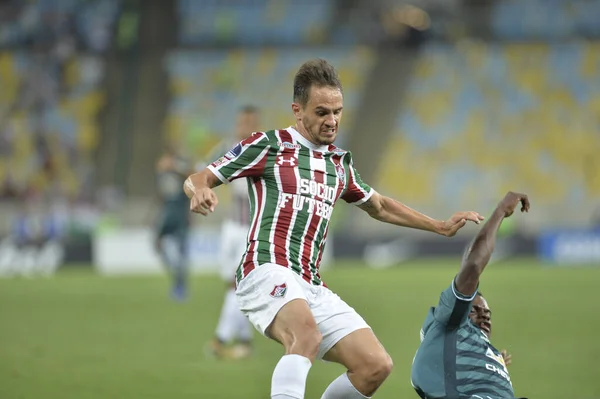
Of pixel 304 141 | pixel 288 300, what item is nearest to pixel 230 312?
pixel 304 141

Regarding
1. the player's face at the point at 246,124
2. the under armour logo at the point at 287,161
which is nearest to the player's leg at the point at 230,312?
the player's face at the point at 246,124

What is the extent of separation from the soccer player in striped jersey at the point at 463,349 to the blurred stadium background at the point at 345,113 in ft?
61.0

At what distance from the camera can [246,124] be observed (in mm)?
11039

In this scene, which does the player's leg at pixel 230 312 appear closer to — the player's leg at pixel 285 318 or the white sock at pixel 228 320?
the white sock at pixel 228 320

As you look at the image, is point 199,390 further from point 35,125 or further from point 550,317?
point 35,125

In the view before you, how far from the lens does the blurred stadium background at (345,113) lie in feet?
91.1

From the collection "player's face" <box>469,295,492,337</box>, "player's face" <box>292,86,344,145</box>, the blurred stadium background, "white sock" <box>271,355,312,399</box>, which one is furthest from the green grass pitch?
the blurred stadium background

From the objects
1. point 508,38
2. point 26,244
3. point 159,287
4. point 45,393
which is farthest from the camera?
point 508,38

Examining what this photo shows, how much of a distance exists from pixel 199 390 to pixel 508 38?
28.0 meters

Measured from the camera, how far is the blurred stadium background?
91.1ft

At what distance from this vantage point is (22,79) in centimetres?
3391

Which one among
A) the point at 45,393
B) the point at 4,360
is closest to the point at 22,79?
the point at 4,360

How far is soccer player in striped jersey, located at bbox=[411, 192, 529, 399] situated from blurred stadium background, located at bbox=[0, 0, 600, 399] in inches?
732

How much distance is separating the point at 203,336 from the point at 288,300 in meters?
7.18
